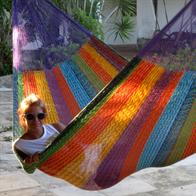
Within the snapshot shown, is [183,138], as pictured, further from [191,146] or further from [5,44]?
[5,44]

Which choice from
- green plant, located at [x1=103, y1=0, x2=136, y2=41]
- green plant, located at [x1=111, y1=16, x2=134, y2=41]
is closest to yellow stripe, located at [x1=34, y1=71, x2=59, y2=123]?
green plant, located at [x1=103, y1=0, x2=136, y2=41]

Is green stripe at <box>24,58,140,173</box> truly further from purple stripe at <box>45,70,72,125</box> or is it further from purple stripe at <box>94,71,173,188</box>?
purple stripe at <box>45,70,72,125</box>

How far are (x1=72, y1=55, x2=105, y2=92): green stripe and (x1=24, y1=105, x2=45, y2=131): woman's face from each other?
2.94ft

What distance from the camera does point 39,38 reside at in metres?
3.54

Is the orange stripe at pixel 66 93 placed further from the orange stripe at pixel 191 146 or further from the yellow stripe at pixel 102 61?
the orange stripe at pixel 191 146

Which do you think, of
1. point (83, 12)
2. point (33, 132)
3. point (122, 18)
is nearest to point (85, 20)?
point (83, 12)

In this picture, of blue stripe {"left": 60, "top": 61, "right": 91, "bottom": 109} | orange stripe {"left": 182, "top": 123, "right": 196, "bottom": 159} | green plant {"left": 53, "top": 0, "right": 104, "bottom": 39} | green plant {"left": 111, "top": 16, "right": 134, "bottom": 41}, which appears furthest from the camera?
green plant {"left": 111, "top": 16, "right": 134, "bottom": 41}

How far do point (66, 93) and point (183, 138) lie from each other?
1.13 metres

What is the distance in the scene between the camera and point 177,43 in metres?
2.35

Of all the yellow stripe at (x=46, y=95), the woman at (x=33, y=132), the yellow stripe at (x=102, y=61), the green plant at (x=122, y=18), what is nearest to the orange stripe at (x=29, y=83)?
the yellow stripe at (x=46, y=95)

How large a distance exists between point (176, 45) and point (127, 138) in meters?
0.50

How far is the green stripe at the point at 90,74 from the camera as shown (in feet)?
11.3

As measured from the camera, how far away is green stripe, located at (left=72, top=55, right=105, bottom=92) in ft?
11.3

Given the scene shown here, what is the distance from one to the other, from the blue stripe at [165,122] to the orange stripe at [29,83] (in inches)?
41.3
